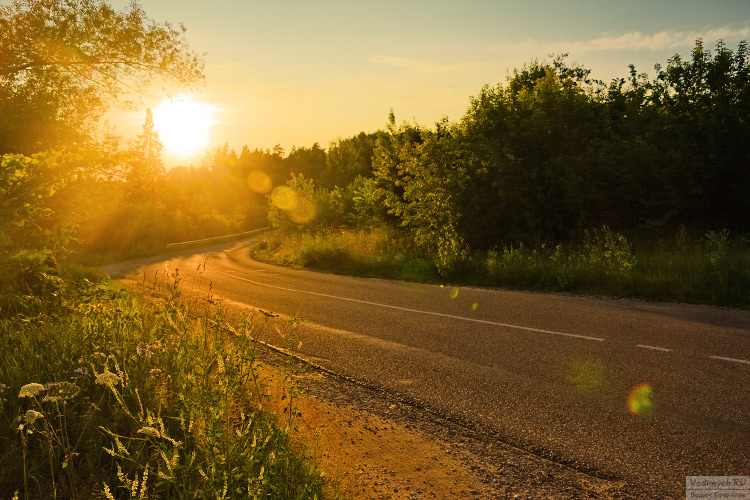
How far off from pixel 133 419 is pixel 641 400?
469cm

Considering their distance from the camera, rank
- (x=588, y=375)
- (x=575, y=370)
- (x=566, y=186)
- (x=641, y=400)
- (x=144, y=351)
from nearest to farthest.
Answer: (x=144, y=351), (x=641, y=400), (x=588, y=375), (x=575, y=370), (x=566, y=186)

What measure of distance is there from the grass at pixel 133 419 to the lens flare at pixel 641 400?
314 centimetres

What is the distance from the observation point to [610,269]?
12.4 metres

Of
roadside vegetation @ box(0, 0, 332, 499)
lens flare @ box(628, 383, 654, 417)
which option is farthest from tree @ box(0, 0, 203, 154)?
lens flare @ box(628, 383, 654, 417)

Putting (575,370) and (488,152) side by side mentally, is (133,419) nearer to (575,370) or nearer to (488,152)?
(575,370)

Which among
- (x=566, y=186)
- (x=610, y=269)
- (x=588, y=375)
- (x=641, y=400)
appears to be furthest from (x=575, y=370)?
(x=566, y=186)

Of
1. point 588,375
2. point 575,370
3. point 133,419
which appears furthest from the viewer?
point 575,370

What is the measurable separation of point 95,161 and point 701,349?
820 centimetres

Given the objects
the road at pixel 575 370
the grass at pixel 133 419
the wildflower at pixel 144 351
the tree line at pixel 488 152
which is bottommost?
the road at pixel 575 370

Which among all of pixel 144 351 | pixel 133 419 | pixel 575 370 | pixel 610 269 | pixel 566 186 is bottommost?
pixel 575 370

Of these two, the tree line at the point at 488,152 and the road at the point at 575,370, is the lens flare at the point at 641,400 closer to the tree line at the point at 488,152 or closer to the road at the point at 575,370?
the road at the point at 575,370

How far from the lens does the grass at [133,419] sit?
3.30 metres

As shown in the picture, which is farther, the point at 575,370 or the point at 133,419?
the point at 575,370

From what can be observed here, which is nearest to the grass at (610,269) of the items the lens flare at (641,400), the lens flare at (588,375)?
the lens flare at (588,375)
